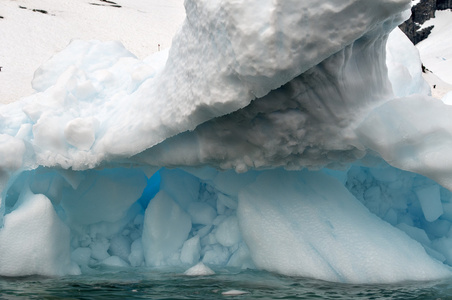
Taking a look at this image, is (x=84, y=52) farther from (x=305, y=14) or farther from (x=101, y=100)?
(x=305, y=14)

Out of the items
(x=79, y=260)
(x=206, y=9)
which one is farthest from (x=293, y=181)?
(x=79, y=260)

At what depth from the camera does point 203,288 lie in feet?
11.5

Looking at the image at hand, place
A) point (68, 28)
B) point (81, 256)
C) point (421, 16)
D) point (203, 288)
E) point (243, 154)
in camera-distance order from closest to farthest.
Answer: point (203, 288), point (243, 154), point (81, 256), point (68, 28), point (421, 16)

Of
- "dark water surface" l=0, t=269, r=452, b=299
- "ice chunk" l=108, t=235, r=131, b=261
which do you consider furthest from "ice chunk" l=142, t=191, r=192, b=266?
"dark water surface" l=0, t=269, r=452, b=299

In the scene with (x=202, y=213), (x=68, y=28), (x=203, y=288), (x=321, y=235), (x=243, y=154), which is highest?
(x=68, y=28)

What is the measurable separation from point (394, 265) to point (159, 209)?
1.88 meters

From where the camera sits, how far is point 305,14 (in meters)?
Result: 2.78

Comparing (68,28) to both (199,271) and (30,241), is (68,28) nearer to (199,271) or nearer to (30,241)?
(30,241)

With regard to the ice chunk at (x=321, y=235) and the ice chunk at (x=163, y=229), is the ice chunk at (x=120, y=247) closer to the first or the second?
the ice chunk at (x=163, y=229)

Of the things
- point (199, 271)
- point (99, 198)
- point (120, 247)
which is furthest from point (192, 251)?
point (99, 198)

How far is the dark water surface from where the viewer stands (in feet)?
10.7

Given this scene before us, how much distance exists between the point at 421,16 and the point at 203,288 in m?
39.7

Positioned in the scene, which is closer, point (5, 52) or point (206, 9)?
point (206, 9)

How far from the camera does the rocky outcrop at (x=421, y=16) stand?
124 feet
